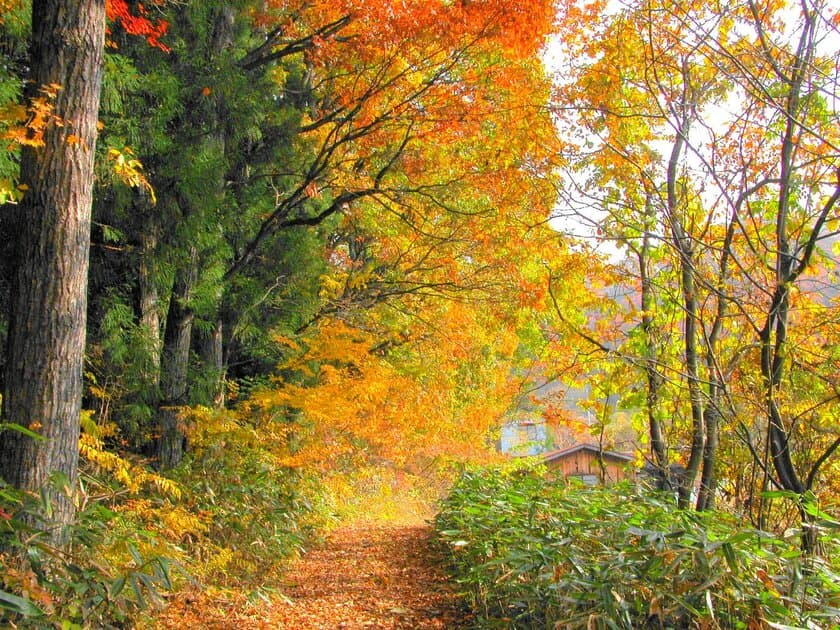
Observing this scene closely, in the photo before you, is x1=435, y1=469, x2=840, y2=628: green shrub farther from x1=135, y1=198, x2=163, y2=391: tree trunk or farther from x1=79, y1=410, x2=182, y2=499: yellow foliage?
x1=135, y1=198, x2=163, y2=391: tree trunk

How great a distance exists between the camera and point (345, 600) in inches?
241

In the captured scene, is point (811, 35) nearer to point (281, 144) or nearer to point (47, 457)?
point (47, 457)

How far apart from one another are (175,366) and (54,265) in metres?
4.25

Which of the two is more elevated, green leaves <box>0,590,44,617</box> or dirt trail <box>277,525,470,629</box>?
green leaves <box>0,590,44,617</box>

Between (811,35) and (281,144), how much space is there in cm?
743

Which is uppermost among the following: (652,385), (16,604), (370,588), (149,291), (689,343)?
(149,291)

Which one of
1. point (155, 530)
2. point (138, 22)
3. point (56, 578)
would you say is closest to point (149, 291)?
point (138, 22)

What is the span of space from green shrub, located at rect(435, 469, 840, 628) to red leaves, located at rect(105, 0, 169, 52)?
19.1 feet

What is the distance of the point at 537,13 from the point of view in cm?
732

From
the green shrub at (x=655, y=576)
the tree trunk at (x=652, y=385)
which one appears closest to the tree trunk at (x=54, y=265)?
the green shrub at (x=655, y=576)

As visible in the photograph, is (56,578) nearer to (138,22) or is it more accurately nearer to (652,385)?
(652,385)

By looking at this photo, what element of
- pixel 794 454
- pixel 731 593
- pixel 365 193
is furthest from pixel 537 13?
pixel 731 593

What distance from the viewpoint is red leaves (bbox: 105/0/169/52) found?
6.46 metres

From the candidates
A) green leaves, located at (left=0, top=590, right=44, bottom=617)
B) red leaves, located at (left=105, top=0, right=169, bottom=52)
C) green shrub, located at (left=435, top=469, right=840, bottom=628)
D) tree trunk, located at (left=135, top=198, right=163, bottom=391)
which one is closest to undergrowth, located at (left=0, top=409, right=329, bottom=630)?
green leaves, located at (left=0, top=590, right=44, bottom=617)
